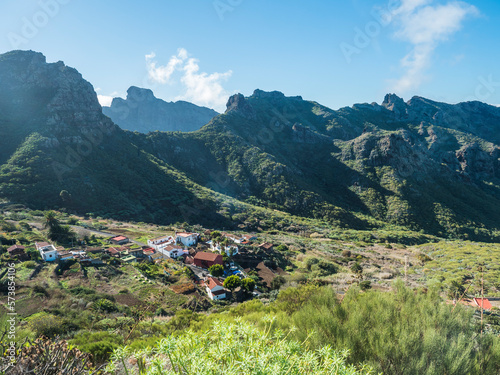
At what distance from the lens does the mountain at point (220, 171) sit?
65.4 m

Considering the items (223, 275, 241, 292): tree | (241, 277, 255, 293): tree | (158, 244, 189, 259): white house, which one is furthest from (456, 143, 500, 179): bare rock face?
(158, 244, 189, 259): white house

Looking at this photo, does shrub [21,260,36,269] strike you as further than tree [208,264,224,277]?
No

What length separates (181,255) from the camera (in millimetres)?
39906

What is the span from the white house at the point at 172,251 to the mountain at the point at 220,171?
27438 millimetres

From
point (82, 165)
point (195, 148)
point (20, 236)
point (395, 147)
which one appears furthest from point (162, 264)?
point (395, 147)

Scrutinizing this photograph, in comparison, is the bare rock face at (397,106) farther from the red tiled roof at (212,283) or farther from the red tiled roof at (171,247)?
the red tiled roof at (212,283)

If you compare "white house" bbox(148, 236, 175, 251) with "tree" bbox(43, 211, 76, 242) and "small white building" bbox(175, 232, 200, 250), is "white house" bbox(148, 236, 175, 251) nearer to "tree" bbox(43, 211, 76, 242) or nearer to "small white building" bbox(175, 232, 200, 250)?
"small white building" bbox(175, 232, 200, 250)

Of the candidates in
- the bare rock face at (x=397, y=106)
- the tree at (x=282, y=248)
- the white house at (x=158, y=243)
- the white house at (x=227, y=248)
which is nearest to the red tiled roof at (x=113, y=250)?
the white house at (x=158, y=243)

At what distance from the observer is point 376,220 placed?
80.5m

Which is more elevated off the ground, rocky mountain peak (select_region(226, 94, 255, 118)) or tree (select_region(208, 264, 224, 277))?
rocky mountain peak (select_region(226, 94, 255, 118))

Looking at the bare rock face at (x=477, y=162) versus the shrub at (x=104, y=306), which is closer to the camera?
the shrub at (x=104, y=306)

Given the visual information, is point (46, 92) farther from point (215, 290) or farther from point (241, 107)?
point (215, 290)

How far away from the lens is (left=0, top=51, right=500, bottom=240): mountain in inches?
2576

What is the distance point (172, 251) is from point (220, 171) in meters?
66.3
